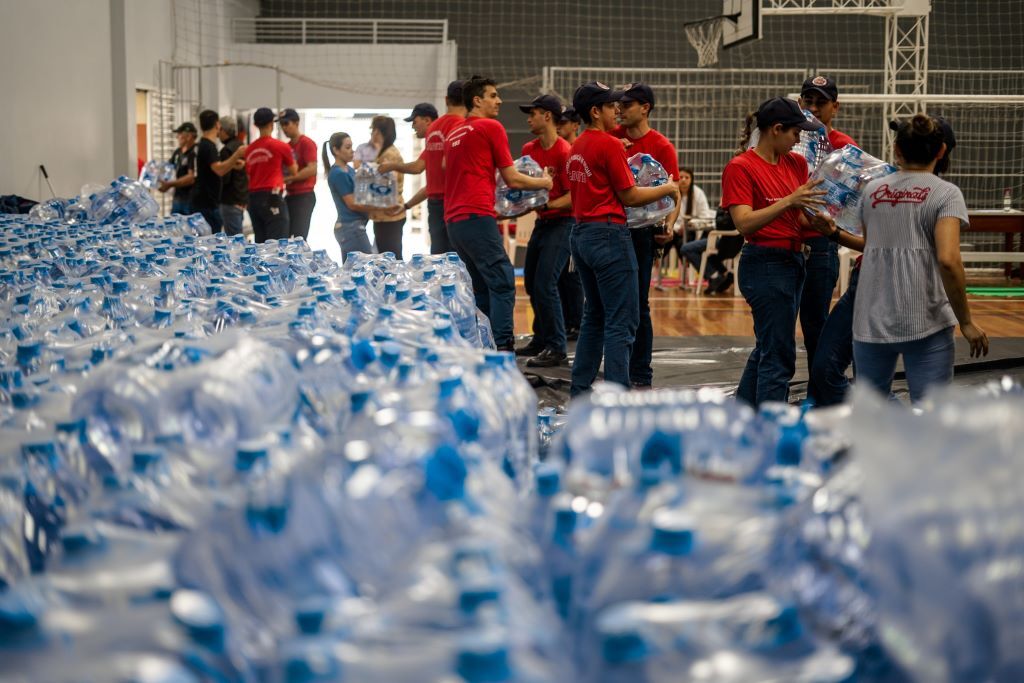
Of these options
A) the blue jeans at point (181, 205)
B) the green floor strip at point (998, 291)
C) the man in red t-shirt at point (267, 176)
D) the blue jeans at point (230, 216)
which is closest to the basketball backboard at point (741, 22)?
the green floor strip at point (998, 291)

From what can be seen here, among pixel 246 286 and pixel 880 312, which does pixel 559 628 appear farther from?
pixel 880 312

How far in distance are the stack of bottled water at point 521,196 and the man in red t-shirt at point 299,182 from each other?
2.96 meters

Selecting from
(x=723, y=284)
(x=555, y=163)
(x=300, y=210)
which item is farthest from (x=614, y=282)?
(x=723, y=284)

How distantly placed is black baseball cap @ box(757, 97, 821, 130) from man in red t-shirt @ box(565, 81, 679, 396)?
71 cm

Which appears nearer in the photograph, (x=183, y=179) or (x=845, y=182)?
(x=845, y=182)

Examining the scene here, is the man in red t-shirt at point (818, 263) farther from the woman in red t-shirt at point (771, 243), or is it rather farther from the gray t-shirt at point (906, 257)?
the gray t-shirt at point (906, 257)

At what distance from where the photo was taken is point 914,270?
3.32 meters

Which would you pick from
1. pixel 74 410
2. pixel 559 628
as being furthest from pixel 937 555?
pixel 74 410

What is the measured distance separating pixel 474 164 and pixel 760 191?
202cm

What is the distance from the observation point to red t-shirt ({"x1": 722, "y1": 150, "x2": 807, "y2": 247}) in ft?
13.2

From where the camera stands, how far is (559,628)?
105cm

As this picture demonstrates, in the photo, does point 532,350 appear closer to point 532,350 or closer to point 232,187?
point 532,350

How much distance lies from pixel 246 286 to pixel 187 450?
1793 mm

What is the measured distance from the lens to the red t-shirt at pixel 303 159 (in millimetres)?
9258
